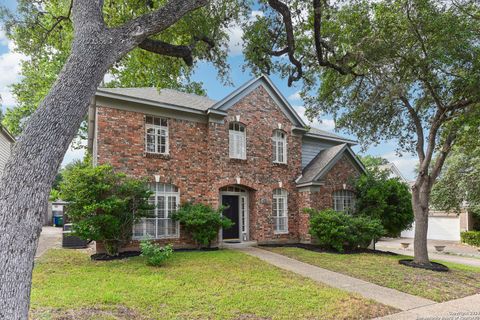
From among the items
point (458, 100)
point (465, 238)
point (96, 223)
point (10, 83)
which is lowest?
point (465, 238)

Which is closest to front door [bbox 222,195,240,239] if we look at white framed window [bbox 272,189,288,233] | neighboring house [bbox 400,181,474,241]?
white framed window [bbox 272,189,288,233]

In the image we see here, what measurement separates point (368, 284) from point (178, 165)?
8.17 metres

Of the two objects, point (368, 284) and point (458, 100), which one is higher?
point (458, 100)

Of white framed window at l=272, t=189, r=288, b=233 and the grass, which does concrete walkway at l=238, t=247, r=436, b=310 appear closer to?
the grass

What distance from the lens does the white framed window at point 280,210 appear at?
15.5 meters

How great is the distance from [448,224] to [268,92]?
20.6 m

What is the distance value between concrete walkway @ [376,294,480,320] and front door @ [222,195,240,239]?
29.6ft

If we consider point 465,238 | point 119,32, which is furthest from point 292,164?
point 465,238

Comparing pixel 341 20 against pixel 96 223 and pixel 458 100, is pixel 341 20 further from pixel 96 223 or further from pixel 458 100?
pixel 96 223

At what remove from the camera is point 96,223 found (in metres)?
10.6

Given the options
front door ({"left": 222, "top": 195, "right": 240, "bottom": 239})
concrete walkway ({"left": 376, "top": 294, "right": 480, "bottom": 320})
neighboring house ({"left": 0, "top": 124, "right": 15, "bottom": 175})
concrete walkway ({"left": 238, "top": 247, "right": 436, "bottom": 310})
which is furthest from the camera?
neighboring house ({"left": 0, "top": 124, "right": 15, "bottom": 175})

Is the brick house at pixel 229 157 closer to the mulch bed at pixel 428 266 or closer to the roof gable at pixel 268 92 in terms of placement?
the roof gable at pixel 268 92

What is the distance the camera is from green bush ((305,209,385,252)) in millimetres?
13344

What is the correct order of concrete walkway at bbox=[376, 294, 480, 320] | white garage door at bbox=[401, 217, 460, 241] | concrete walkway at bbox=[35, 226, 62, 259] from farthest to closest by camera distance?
white garage door at bbox=[401, 217, 460, 241] < concrete walkway at bbox=[35, 226, 62, 259] < concrete walkway at bbox=[376, 294, 480, 320]
